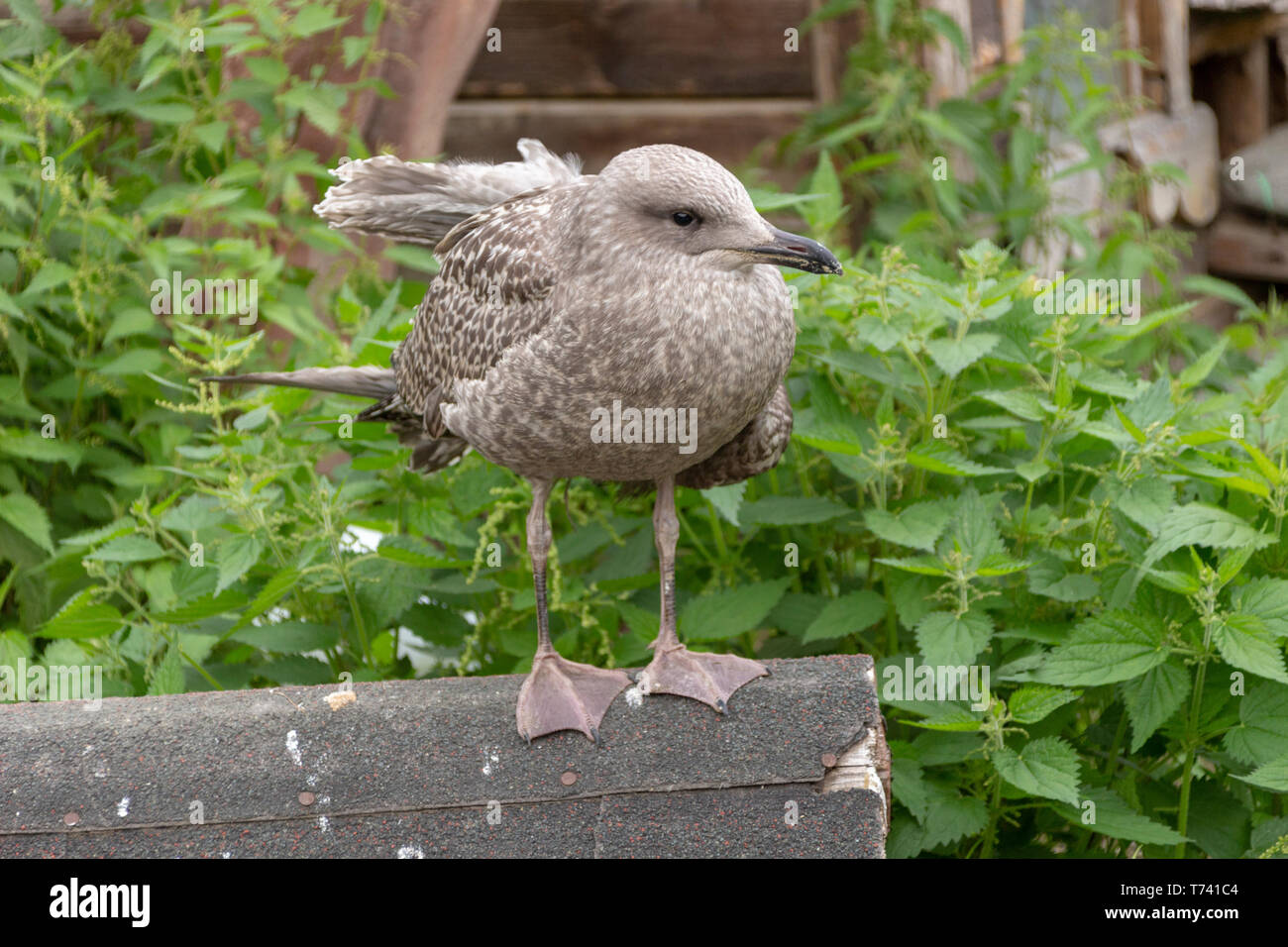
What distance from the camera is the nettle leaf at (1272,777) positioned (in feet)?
9.53

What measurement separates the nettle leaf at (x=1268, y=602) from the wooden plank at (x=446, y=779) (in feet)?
2.86

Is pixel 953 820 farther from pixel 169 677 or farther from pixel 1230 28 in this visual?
pixel 1230 28

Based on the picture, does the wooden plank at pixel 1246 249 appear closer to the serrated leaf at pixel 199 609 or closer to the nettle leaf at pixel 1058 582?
the nettle leaf at pixel 1058 582

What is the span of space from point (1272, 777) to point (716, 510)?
1.54 meters

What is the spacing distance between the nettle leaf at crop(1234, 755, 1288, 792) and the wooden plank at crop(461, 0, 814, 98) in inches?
184

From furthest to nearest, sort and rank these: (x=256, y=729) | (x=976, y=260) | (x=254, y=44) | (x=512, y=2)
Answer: (x=512, y=2) → (x=254, y=44) → (x=976, y=260) → (x=256, y=729)

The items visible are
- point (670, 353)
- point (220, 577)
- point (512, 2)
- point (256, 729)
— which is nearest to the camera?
point (670, 353)

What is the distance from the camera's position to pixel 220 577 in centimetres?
336

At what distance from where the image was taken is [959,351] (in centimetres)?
347

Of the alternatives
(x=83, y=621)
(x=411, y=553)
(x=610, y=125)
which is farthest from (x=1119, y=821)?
(x=610, y=125)

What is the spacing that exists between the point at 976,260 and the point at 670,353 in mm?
1377
